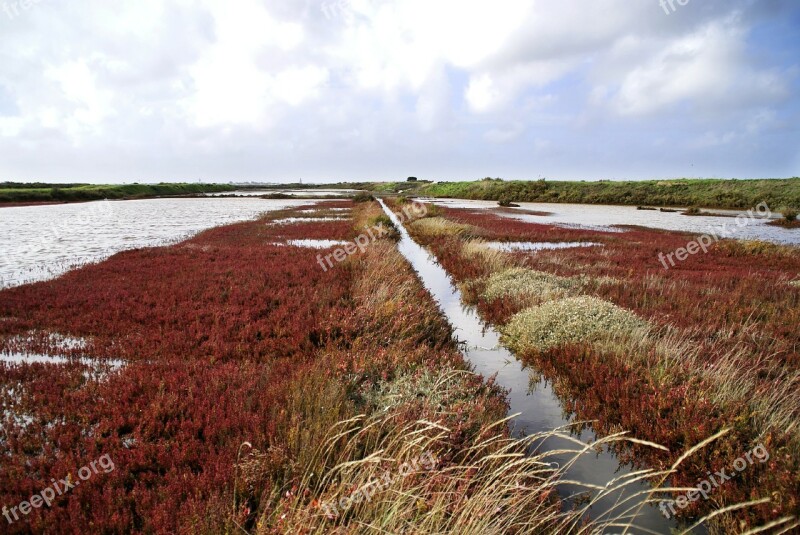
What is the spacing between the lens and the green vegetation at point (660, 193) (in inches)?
2466

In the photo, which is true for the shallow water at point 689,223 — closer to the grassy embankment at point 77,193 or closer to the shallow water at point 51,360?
the shallow water at point 51,360

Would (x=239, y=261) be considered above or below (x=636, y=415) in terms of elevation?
above

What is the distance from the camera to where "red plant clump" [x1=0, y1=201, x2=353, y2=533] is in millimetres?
3908

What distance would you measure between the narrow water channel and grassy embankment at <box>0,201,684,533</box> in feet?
1.33

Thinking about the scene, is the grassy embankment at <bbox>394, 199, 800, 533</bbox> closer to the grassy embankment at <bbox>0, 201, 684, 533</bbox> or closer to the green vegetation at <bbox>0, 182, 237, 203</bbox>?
the grassy embankment at <bbox>0, 201, 684, 533</bbox>

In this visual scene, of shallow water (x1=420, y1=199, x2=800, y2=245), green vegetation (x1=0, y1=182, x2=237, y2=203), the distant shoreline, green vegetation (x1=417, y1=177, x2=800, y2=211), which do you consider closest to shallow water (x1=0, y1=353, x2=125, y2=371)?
shallow water (x1=420, y1=199, x2=800, y2=245)

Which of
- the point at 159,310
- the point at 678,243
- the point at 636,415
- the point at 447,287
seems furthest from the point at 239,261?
the point at 678,243

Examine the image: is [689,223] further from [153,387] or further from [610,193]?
[153,387]

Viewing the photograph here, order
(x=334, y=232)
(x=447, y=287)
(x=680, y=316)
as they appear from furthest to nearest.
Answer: (x=334, y=232) < (x=447, y=287) < (x=680, y=316)

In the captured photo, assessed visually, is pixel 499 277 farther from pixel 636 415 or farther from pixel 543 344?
pixel 636 415

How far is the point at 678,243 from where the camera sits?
2478 centimetres

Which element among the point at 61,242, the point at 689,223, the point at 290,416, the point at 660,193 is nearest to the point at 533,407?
the point at 290,416

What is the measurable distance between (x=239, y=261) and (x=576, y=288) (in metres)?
13.0

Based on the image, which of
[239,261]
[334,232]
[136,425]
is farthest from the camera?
[334,232]
